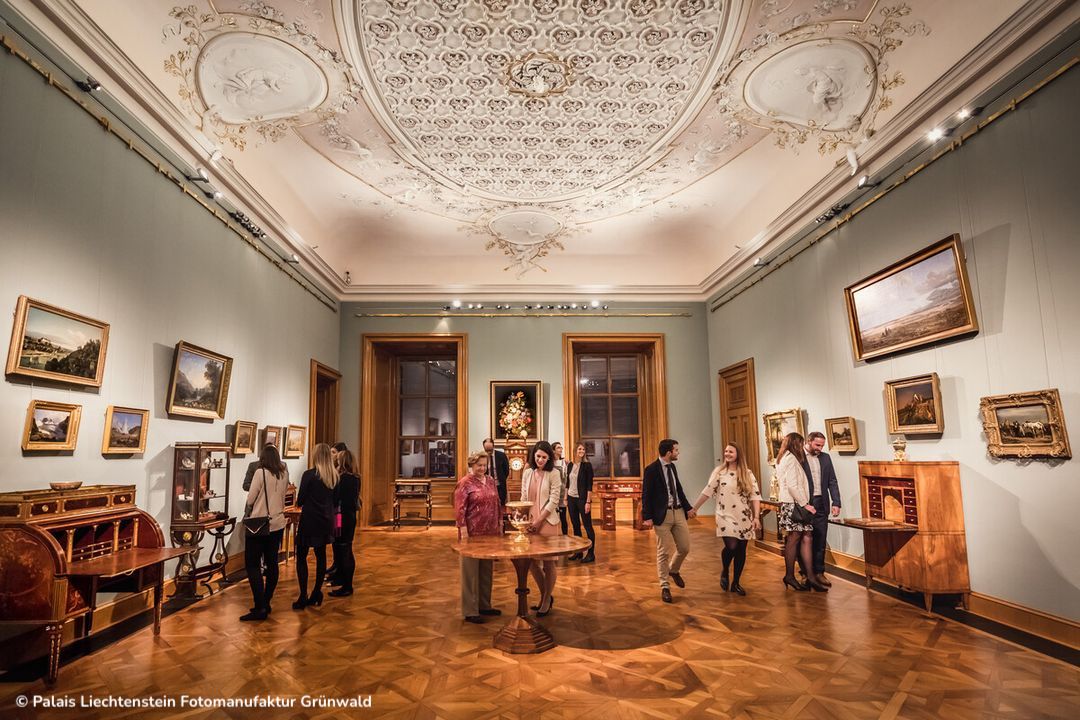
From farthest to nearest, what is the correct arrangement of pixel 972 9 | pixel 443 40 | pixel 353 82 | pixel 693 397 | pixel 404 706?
pixel 693 397
pixel 353 82
pixel 443 40
pixel 972 9
pixel 404 706

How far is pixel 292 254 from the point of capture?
27.8ft

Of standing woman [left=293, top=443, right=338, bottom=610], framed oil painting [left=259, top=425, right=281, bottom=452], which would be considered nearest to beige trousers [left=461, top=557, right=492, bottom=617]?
standing woman [left=293, top=443, right=338, bottom=610]

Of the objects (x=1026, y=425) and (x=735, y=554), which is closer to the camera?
(x=1026, y=425)

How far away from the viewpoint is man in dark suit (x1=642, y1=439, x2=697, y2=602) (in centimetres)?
548

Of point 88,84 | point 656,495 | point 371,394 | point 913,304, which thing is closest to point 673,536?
point 656,495

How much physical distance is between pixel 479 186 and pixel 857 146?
15.3 feet

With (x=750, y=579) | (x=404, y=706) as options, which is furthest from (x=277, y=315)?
(x=750, y=579)

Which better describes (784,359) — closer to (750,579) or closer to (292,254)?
(750,579)

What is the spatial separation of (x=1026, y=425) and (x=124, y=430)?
22.3ft

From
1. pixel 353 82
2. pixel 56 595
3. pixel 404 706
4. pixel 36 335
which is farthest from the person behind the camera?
pixel 353 82

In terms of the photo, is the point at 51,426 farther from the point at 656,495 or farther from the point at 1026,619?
the point at 1026,619

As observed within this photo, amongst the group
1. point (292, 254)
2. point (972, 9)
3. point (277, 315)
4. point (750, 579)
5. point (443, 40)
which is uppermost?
point (443, 40)

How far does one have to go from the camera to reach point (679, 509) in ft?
18.4

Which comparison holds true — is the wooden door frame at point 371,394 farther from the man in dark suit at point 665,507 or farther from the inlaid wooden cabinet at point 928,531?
the inlaid wooden cabinet at point 928,531
